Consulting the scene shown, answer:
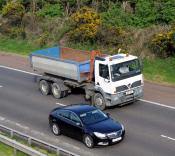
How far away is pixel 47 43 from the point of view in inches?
→ 1704

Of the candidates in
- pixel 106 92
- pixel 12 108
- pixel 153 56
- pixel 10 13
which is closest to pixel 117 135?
pixel 106 92

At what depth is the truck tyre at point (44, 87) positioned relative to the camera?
99.2 feet

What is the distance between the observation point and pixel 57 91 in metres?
→ 29.5

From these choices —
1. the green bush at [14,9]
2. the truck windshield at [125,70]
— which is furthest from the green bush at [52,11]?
the truck windshield at [125,70]

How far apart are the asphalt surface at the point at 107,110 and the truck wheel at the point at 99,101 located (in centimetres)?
46

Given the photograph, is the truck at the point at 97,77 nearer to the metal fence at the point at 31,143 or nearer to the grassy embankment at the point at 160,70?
the grassy embankment at the point at 160,70

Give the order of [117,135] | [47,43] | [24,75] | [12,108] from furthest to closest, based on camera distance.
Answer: [47,43], [24,75], [12,108], [117,135]

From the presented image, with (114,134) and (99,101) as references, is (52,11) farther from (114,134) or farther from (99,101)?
(114,134)

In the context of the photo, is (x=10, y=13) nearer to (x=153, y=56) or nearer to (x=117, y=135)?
(x=153, y=56)

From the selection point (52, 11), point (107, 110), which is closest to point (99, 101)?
point (107, 110)

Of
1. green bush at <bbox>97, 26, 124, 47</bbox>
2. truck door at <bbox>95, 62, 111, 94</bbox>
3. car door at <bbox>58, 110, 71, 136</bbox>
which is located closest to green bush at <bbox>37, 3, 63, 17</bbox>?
green bush at <bbox>97, 26, 124, 47</bbox>

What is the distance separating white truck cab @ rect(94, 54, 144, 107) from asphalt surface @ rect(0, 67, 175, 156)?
69 cm

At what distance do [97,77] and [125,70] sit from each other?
142 centimetres

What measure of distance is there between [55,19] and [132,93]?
64.2 ft
